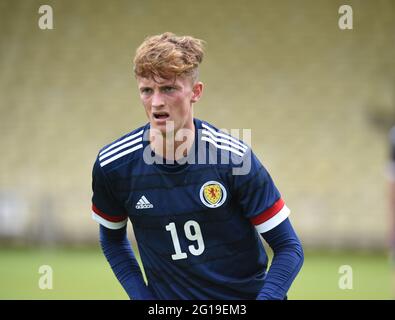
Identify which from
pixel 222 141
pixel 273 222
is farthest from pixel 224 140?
pixel 273 222

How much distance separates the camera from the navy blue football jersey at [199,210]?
3250 mm

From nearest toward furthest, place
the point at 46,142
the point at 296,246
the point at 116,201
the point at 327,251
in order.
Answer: the point at 296,246
the point at 116,201
the point at 327,251
the point at 46,142

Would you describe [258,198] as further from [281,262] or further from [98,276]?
[98,276]

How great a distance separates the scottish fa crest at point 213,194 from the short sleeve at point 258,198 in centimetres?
7

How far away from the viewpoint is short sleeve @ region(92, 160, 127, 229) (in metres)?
3.41

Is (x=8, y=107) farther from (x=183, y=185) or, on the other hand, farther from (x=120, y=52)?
(x=183, y=185)

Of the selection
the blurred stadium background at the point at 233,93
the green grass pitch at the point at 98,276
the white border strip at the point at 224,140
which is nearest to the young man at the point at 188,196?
the white border strip at the point at 224,140

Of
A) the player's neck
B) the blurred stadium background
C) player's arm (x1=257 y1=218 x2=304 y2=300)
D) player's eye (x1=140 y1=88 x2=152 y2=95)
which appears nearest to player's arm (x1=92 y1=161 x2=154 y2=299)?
the player's neck

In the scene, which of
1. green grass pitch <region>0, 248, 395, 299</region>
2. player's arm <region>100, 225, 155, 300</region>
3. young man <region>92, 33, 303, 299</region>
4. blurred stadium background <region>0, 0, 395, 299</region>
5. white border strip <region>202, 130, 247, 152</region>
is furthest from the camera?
blurred stadium background <region>0, 0, 395, 299</region>

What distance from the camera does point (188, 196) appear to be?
331cm

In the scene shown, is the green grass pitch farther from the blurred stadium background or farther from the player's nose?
the player's nose

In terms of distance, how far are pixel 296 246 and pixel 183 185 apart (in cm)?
56

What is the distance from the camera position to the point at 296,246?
3213 millimetres
